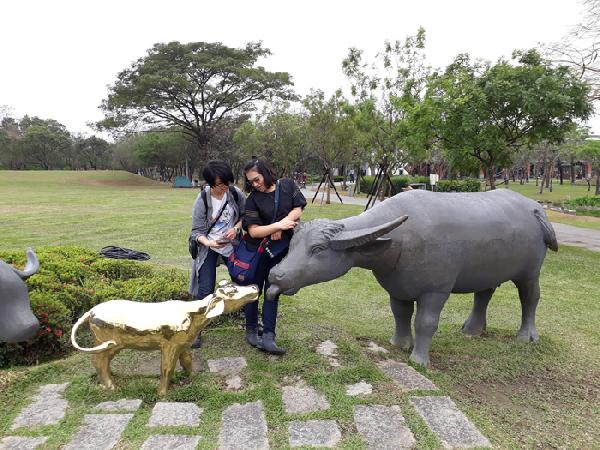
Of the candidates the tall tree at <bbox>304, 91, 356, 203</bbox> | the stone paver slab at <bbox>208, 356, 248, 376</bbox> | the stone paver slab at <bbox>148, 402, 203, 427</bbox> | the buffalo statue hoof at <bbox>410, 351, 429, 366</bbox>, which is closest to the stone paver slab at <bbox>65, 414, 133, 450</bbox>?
the stone paver slab at <bbox>148, 402, 203, 427</bbox>

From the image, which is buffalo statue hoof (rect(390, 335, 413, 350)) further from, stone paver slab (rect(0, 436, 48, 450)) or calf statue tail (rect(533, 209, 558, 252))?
stone paver slab (rect(0, 436, 48, 450))

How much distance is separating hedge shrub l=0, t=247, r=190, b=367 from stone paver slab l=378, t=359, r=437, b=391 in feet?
8.65

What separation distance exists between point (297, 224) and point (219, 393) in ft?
4.69

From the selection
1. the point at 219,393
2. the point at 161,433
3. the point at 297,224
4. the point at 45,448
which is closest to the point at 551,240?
the point at 297,224

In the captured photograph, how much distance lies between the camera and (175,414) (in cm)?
324

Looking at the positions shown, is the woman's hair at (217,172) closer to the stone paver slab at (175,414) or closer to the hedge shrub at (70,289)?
the stone paver slab at (175,414)

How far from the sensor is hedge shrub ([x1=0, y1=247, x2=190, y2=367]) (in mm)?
4400

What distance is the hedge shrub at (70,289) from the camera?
4.40 metres

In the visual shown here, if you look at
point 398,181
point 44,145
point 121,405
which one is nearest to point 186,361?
point 121,405

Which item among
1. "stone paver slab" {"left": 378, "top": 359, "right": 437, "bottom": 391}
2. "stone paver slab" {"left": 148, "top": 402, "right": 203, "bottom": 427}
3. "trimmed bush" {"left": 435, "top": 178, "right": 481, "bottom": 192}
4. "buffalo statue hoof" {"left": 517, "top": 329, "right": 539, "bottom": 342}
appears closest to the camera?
"stone paver slab" {"left": 148, "top": 402, "right": 203, "bottom": 427}

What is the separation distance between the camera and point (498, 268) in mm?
4418

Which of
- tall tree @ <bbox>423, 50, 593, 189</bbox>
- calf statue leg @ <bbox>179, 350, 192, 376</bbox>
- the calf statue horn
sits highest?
tall tree @ <bbox>423, 50, 593, 189</bbox>

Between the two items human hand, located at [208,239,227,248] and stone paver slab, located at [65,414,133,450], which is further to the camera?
human hand, located at [208,239,227,248]

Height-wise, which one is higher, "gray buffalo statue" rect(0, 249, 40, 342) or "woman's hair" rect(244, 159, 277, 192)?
"woman's hair" rect(244, 159, 277, 192)
